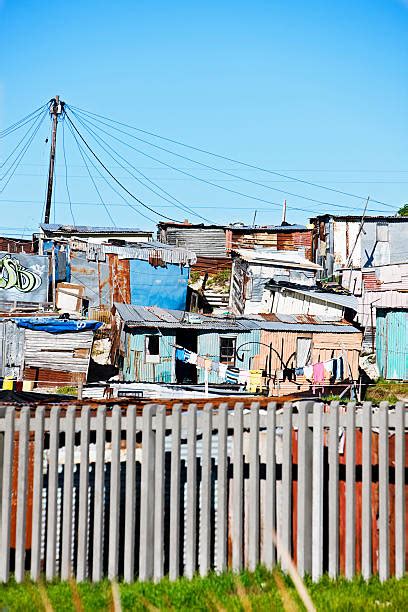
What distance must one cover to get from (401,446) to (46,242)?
38.2 m

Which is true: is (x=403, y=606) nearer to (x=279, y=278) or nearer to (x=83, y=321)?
(x=83, y=321)

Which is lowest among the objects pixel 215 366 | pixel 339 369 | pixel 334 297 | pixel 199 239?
pixel 339 369

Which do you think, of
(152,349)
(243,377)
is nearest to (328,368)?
(243,377)

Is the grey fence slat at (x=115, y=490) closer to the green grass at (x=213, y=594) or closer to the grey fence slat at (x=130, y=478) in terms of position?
the grey fence slat at (x=130, y=478)

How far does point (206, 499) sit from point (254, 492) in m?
0.39

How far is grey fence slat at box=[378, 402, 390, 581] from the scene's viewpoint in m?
5.94

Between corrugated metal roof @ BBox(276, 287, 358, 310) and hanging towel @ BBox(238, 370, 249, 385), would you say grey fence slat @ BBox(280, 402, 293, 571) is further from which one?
corrugated metal roof @ BBox(276, 287, 358, 310)

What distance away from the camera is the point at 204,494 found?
6031mm

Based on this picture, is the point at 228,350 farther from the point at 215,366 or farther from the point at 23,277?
the point at 23,277

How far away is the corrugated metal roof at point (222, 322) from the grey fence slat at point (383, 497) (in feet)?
89.6

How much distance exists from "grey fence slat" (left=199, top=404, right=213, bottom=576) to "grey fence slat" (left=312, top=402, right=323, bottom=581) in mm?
841

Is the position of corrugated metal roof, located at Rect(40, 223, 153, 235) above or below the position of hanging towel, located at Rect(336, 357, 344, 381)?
above

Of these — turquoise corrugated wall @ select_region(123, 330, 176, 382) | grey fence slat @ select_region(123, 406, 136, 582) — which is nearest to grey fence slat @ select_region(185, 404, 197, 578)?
grey fence slat @ select_region(123, 406, 136, 582)

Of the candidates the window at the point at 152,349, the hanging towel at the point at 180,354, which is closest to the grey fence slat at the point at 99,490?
the hanging towel at the point at 180,354
